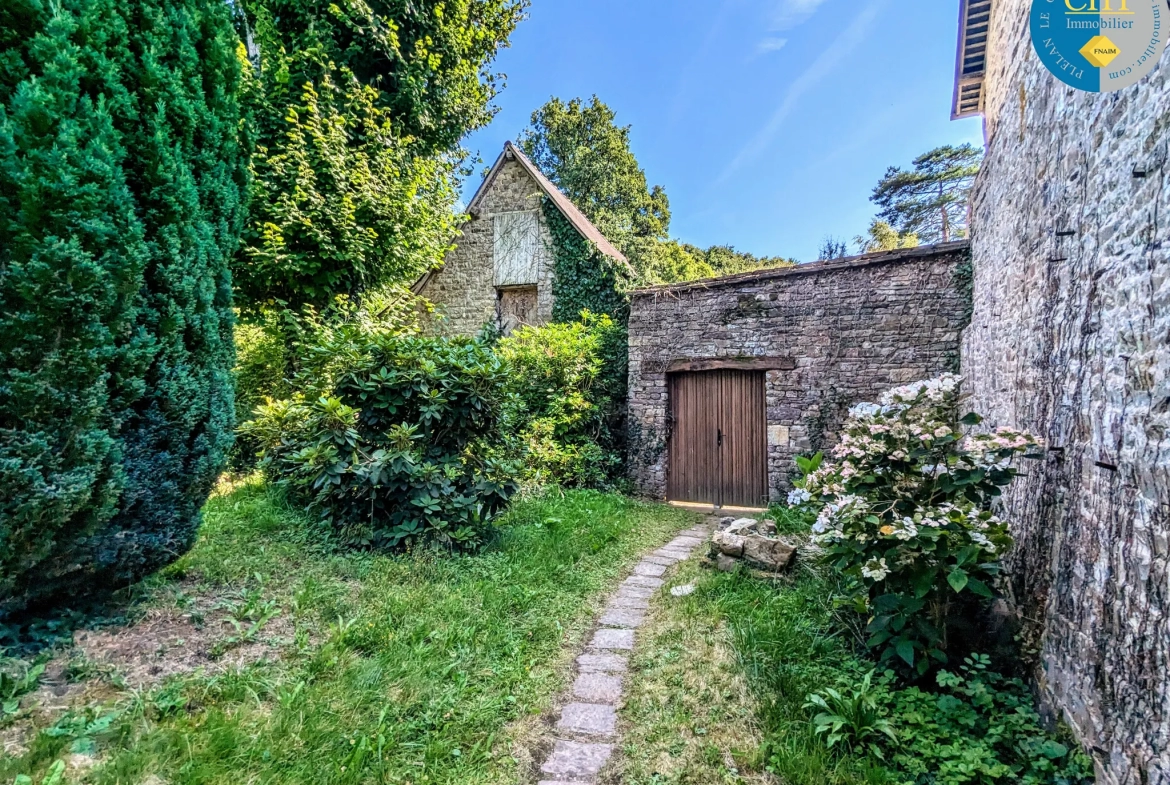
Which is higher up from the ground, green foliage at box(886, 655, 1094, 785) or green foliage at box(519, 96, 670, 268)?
green foliage at box(519, 96, 670, 268)

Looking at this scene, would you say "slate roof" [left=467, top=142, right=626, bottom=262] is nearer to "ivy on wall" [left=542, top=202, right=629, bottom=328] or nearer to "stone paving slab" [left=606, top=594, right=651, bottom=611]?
"ivy on wall" [left=542, top=202, right=629, bottom=328]

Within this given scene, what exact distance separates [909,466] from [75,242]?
3.84 m

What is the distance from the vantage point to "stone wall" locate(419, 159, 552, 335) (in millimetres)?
9742

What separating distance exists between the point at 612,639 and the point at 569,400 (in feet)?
14.1

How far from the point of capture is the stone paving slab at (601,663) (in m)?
2.70

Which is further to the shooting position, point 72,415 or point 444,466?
point 444,466

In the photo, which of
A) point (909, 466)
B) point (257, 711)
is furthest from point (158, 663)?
point (909, 466)

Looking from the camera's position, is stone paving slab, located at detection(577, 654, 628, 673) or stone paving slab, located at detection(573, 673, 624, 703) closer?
stone paving slab, located at detection(573, 673, 624, 703)

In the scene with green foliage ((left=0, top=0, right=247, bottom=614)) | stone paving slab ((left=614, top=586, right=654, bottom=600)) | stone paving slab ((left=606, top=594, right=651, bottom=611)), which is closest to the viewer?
green foliage ((left=0, top=0, right=247, bottom=614))

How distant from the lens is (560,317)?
8984mm

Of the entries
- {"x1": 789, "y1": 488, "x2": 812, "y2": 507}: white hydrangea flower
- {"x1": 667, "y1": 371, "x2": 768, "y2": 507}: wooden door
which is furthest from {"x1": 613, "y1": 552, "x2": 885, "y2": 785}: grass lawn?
{"x1": 667, "y1": 371, "x2": 768, "y2": 507}: wooden door

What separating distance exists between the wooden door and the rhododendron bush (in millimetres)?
4053

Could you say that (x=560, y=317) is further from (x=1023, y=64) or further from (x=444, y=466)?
(x=1023, y=64)

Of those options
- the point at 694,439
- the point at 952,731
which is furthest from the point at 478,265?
the point at 952,731
